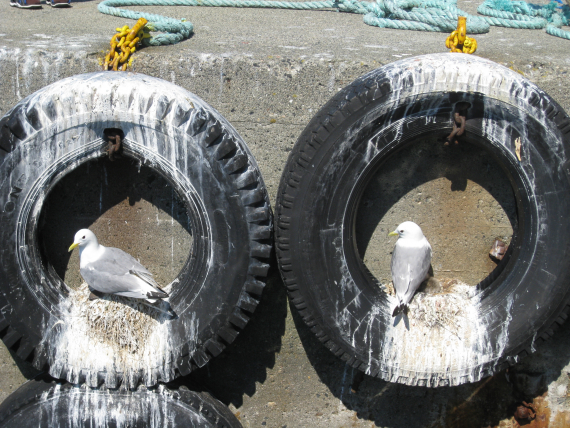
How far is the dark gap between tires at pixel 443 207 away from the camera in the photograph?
6.19ft

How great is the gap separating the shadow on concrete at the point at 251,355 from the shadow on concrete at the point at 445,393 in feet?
0.47

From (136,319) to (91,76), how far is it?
2.89 feet

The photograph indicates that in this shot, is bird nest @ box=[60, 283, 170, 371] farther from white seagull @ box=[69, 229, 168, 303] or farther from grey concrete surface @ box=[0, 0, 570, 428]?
grey concrete surface @ box=[0, 0, 570, 428]

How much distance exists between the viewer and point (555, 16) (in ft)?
8.38

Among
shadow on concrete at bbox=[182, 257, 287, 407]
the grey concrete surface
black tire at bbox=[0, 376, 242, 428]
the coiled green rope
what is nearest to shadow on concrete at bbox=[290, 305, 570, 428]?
the grey concrete surface

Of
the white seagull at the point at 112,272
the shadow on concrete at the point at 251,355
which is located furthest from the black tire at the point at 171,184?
the shadow on concrete at the point at 251,355

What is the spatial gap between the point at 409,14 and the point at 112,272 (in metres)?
1.84

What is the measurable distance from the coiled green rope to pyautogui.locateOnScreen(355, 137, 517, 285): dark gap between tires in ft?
2.50

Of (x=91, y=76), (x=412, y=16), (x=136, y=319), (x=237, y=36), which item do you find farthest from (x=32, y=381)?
(x=412, y=16)

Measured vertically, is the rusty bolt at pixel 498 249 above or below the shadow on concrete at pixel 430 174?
below

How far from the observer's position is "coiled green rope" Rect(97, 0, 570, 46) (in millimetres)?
2106

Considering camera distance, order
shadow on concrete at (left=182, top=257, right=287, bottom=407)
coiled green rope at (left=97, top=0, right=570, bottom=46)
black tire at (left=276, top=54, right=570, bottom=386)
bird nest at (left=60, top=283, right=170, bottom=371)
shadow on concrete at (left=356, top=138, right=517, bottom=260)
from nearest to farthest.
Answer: black tire at (left=276, top=54, right=570, bottom=386), bird nest at (left=60, top=283, right=170, bottom=371), shadow on concrete at (left=356, top=138, right=517, bottom=260), shadow on concrete at (left=182, top=257, right=287, bottom=407), coiled green rope at (left=97, top=0, right=570, bottom=46)

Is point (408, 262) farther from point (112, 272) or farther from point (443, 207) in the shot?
point (112, 272)

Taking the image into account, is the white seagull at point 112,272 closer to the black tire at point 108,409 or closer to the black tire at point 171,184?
the black tire at point 171,184
